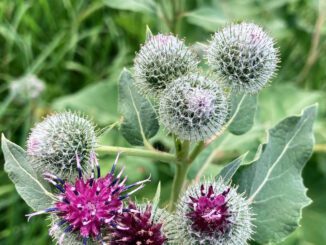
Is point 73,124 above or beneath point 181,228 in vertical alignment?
above

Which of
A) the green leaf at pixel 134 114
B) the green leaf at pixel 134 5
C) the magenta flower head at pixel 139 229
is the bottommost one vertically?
the magenta flower head at pixel 139 229

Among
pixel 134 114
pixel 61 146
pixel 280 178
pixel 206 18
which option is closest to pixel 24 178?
pixel 61 146

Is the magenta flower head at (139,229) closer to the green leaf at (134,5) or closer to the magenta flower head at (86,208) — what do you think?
the magenta flower head at (86,208)

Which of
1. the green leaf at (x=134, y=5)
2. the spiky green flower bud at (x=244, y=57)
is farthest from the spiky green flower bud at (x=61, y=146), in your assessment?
the green leaf at (x=134, y=5)

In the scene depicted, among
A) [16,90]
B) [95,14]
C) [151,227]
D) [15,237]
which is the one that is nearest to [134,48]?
[95,14]

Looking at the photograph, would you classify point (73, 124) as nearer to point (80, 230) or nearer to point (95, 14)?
point (80, 230)

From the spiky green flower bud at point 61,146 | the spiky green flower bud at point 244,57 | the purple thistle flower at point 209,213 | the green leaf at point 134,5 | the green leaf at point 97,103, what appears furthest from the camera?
the green leaf at point 97,103

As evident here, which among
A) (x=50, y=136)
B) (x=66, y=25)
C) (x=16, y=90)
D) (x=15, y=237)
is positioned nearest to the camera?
(x=50, y=136)
